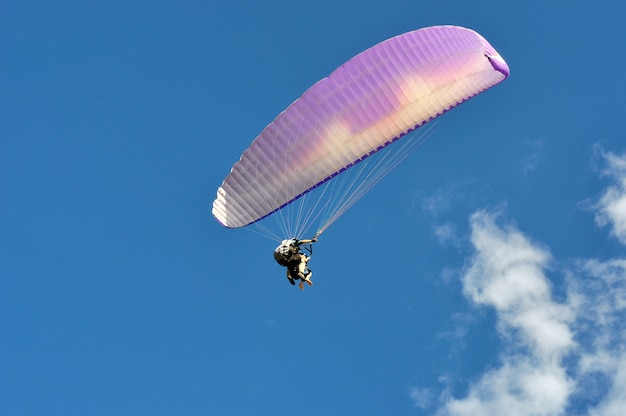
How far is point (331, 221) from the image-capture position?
30.0 meters

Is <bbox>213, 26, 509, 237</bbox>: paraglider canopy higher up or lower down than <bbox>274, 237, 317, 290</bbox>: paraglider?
higher up

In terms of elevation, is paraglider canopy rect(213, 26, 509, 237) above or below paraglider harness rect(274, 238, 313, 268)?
above

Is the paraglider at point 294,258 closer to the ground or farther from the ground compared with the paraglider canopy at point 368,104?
closer to the ground

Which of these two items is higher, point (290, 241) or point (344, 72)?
point (344, 72)

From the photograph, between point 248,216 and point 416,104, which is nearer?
point 416,104

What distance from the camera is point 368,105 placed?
2961cm

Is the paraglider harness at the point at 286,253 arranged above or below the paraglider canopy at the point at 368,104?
below

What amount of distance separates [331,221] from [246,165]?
345 cm

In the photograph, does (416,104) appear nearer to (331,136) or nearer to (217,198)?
(331,136)

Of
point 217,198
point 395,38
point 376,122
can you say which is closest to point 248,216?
point 217,198

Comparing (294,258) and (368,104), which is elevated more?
(368,104)

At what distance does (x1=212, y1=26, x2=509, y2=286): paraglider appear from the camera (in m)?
29.0

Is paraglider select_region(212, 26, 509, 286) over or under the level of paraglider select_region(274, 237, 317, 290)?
over

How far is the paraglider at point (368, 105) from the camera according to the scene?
95.2ft
